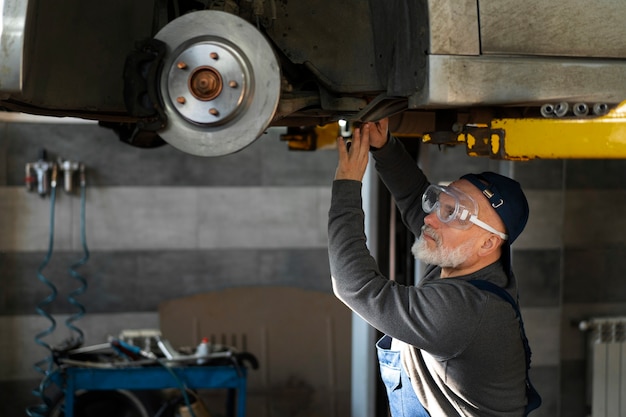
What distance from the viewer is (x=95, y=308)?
622 cm

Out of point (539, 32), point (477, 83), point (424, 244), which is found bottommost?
A: point (424, 244)

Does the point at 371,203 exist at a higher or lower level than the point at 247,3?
lower

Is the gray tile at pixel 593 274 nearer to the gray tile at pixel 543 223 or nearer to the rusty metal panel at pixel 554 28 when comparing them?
the gray tile at pixel 543 223

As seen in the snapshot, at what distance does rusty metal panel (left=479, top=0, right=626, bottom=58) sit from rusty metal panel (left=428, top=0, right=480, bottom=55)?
1.2 inches

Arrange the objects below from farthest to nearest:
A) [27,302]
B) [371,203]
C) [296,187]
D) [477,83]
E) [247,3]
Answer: [296,187]
[27,302]
[371,203]
[247,3]
[477,83]

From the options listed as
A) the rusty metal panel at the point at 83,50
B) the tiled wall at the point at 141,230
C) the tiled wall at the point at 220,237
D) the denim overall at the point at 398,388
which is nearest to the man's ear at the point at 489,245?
the denim overall at the point at 398,388

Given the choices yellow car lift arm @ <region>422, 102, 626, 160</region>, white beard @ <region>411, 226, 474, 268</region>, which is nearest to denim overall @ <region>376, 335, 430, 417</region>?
white beard @ <region>411, 226, 474, 268</region>

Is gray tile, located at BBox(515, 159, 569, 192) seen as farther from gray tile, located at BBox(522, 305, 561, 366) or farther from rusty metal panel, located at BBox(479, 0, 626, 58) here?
rusty metal panel, located at BBox(479, 0, 626, 58)

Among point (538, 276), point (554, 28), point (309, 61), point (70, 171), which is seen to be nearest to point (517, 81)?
point (554, 28)

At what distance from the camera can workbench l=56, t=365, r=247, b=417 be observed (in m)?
4.70

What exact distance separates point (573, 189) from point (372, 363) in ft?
9.63

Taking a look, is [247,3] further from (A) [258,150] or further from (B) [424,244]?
(A) [258,150]

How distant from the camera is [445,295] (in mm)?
2070

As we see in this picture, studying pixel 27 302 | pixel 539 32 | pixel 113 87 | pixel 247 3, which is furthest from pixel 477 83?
pixel 27 302
